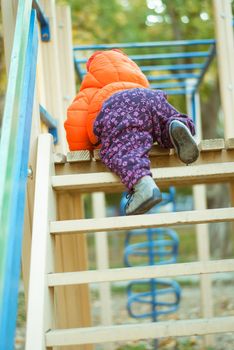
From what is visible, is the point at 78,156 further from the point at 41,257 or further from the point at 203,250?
the point at 203,250

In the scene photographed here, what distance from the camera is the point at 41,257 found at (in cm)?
245

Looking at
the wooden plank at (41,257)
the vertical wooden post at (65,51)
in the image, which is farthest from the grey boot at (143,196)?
the vertical wooden post at (65,51)

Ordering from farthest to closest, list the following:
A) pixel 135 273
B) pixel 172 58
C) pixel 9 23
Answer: pixel 172 58 → pixel 9 23 → pixel 135 273

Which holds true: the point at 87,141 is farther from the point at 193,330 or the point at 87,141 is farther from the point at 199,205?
the point at 199,205

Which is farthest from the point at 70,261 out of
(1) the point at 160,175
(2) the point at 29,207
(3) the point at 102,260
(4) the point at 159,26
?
(4) the point at 159,26

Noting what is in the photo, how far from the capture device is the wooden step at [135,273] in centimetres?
244

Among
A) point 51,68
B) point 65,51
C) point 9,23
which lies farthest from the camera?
point 65,51

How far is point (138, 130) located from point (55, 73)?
1486mm

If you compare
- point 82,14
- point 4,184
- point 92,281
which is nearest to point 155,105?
point 92,281

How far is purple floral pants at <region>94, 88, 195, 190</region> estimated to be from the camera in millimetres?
2658

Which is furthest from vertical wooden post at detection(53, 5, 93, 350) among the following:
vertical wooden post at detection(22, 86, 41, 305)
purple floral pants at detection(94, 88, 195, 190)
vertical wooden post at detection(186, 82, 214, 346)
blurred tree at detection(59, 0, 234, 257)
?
blurred tree at detection(59, 0, 234, 257)

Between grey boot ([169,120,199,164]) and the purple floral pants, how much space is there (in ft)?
0.39

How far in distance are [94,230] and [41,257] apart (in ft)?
0.84

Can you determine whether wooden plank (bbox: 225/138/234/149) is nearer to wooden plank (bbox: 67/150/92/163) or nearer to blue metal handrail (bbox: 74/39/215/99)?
wooden plank (bbox: 67/150/92/163)
